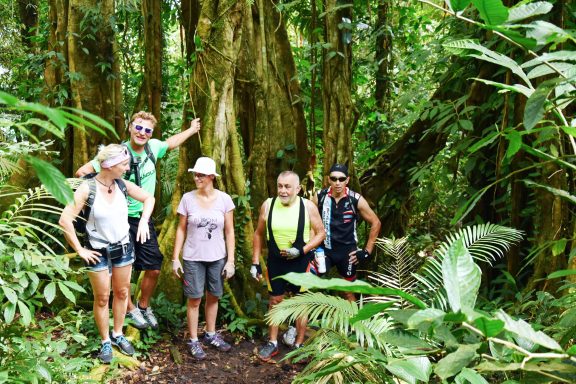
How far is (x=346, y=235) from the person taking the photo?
16.5ft

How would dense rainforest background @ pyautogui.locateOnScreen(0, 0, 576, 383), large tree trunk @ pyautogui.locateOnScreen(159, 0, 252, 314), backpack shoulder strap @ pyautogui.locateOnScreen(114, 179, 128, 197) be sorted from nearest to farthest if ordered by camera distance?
dense rainforest background @ pyautogui.locateOnScreen(0, 0, 576, 383) → backpack shoulder strap @ pyautogui.locateOnScreen(114, 179, 128, 197) → large tree trunk @ pyautogui.locateOnScreen(159, 0, 252, 314)

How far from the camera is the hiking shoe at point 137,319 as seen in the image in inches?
180

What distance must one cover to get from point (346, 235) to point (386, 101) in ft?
10.9

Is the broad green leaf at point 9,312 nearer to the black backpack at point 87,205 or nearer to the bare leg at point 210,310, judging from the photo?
the black backpack at point 87,205

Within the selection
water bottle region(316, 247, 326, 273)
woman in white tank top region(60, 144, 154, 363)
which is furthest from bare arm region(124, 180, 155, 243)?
water bottle region(316, 247, 326, 273)

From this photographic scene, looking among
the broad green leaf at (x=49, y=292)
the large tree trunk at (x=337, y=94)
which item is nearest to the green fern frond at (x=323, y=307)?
the broad green leaf at (x=49, y=292)

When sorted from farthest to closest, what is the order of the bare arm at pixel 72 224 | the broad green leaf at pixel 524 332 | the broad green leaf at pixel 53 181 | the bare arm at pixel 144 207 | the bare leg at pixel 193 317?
the bare leg at pixel 193 317 < the bare arm at pixel 144 207 < the bare arm at pixel 72 224 < the broad green leaf at pixel 524 332 < the broad green leaf at pixel 53 181

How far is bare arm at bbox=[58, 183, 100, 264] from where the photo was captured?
11.9 feet

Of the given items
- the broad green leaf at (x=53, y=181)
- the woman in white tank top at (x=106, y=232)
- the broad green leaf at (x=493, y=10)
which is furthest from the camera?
the woman in white tank top at (x=106, y=232)

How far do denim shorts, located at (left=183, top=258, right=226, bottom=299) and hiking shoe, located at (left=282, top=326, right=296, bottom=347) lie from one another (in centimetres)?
71

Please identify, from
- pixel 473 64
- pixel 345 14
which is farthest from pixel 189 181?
pixel 473 64

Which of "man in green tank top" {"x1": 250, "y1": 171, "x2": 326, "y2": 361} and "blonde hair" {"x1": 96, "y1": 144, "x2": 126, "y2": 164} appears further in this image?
"man in green tank top" {"x1": 250, "y1": 171, "x2": 326, "y2": 361}

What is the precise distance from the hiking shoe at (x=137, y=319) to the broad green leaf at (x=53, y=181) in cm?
394

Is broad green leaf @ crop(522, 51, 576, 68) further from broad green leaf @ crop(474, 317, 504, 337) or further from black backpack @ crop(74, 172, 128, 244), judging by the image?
black backpack @ crop(74, 172, 128, 244)
